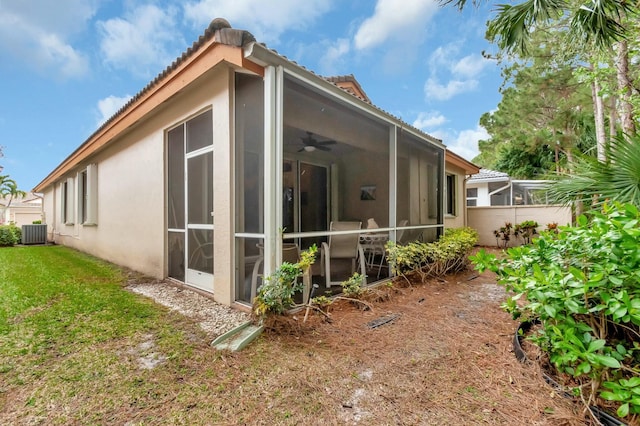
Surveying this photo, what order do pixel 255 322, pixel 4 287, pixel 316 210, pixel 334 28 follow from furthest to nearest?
pixel 334 28
pixel 316 210
pixel 4 287
pixel 255 322

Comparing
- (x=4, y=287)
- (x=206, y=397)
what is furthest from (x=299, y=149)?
(x=4, y=287)

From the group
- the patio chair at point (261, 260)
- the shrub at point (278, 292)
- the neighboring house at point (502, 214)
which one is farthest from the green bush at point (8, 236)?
the neighboring house at point (502, 214)

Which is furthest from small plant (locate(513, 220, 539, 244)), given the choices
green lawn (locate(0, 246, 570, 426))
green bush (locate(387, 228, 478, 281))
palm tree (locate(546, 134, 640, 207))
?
green lawn (locate(0, 246, 570, 426))

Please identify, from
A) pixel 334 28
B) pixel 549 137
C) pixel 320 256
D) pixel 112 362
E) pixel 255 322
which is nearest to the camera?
pixel 112 362

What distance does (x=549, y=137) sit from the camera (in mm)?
14633

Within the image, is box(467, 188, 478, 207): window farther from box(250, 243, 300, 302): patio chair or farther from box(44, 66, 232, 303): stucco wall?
box(44, 66, 232, 303): stucco wall

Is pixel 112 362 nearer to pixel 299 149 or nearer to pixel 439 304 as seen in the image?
pixel 439 304

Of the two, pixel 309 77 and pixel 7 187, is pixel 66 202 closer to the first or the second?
pixel 309 77

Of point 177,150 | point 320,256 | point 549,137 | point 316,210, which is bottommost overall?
point 320,256

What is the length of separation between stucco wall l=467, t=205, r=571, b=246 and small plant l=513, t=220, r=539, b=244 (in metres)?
0.22

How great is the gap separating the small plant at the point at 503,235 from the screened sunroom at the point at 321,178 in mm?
4607

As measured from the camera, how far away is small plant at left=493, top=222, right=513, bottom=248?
405 inches

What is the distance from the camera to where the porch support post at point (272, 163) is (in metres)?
3.38

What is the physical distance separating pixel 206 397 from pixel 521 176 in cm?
2141
